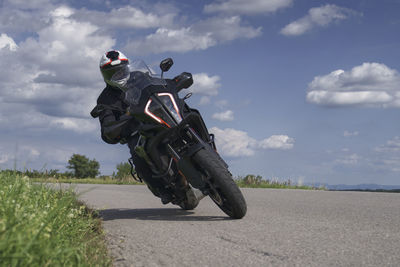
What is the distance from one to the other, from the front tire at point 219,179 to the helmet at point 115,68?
1.60 metres

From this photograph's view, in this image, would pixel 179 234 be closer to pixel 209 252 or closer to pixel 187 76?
pixel 209 252

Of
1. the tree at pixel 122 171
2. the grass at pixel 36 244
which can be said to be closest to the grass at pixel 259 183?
the tree at pixel 122 171

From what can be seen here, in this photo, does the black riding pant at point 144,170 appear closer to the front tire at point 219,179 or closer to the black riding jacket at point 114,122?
the black riding jacket at point 114,122

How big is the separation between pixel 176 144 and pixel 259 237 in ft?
5.42

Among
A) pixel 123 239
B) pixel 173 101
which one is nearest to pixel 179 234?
pixel 123 239

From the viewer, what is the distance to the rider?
218 inches

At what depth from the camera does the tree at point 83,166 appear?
1044 inches

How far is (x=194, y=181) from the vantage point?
490cm

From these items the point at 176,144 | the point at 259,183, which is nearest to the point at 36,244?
the point at 176,144

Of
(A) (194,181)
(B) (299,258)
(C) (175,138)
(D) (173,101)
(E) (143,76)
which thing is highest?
(E) (143,76)

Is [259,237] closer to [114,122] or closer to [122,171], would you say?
[114,122]

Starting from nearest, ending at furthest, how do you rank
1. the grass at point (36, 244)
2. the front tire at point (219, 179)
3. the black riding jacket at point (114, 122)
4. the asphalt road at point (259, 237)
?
the grass at point (36, 244)
the asphalt road at point (259, 237)
the front tire at point (219, 179)
the black riding jacket at point (114, 122)

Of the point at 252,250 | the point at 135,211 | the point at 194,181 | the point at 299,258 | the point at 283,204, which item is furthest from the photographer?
the point at 283,204

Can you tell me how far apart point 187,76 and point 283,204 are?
279cm
